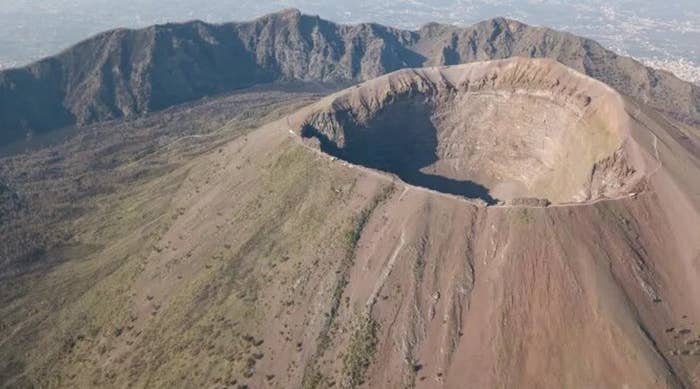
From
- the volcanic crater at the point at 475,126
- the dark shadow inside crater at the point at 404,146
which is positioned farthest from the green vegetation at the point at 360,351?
the dark shadow inside crater at the point at 404,146

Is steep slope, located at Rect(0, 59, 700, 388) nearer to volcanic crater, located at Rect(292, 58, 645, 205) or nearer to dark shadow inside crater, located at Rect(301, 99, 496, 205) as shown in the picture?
volcanic crater, located at Rect(292, 58, 645, 205)

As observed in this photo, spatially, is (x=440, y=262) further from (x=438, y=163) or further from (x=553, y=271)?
Answer: (x=438, y=163)

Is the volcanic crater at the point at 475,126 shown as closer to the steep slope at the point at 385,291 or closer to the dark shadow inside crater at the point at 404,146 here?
the dark shadow inside crater at the point at 404,146

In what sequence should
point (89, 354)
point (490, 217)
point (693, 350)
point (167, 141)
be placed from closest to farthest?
point (693, 350) → point (490, 217) → point (89, 354) → point (167, 141)

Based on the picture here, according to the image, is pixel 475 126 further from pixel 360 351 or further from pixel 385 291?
pixel 360 351

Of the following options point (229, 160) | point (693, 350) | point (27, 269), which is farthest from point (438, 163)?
point (27, 269)

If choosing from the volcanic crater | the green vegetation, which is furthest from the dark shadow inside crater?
the green vegetation
